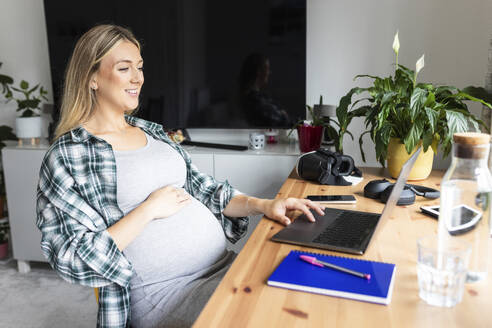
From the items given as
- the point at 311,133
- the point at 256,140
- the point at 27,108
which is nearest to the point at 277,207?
the point at 311,133

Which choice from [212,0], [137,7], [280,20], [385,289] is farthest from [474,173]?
[137,7]

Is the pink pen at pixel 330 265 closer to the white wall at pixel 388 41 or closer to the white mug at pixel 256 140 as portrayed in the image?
the white mug at pixel 256 140

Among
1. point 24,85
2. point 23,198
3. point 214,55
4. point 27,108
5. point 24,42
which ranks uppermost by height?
point 24,42

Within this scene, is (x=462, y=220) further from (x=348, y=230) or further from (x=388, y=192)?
(x=388, y=192)

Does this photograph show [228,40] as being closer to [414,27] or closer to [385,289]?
[414,27]

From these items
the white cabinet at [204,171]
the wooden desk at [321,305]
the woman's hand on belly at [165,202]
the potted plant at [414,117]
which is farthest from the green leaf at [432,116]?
the woman's hand on belly at [165,202]

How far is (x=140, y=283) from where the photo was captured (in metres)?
1.19

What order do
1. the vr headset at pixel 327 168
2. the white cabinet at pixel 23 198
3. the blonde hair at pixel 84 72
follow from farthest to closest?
Result: the white cabinet at pixel 23 198
the vr headset at pixel 327 168
the blonde hair at pixel 84 72

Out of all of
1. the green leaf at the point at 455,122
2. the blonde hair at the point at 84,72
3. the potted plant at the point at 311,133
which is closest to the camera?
the blonde hair at the point at 84,72

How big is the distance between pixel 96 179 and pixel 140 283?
1.00 ft

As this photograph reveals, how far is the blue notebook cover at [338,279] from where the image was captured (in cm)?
81

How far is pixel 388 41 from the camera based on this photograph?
2.28 m

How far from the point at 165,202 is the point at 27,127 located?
68.0 inches

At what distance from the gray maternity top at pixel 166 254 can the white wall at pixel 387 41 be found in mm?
1310
